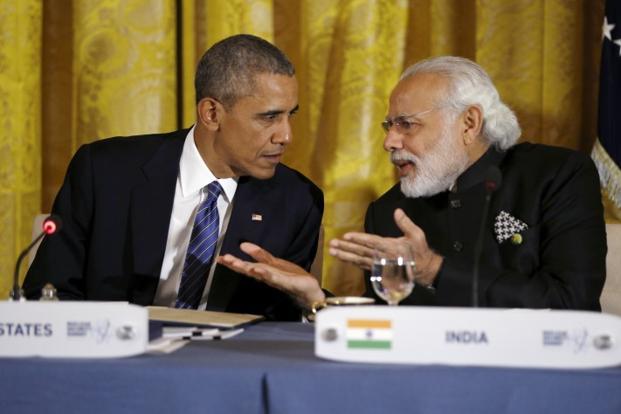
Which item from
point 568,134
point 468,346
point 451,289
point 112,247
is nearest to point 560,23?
point 568,134

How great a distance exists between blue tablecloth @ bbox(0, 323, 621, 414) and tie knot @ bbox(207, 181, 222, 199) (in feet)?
4.35

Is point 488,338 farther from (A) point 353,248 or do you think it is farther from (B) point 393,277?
(A) point 353,248

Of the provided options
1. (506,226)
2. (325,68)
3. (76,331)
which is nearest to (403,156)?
(506,226)

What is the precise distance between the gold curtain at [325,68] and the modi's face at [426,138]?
716mm

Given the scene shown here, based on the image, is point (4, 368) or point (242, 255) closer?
point (4, 368)

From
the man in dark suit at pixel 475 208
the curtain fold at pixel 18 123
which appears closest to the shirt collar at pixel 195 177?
the man in dark suit at pixel 475 208

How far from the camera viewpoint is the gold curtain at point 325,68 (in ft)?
11.8

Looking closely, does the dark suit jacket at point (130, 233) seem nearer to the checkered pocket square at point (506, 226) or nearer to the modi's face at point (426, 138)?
the modi's face at point (426, 138)

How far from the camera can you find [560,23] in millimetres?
3568

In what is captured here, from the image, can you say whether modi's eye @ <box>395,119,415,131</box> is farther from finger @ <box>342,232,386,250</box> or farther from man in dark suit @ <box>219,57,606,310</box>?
finger @ <box>342,232,386,250</box>

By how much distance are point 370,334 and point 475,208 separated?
1324 mm

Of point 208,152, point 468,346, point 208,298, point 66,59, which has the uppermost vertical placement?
point 66,59

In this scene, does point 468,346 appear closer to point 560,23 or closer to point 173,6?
point 560,23

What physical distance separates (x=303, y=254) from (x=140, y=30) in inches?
50.1
